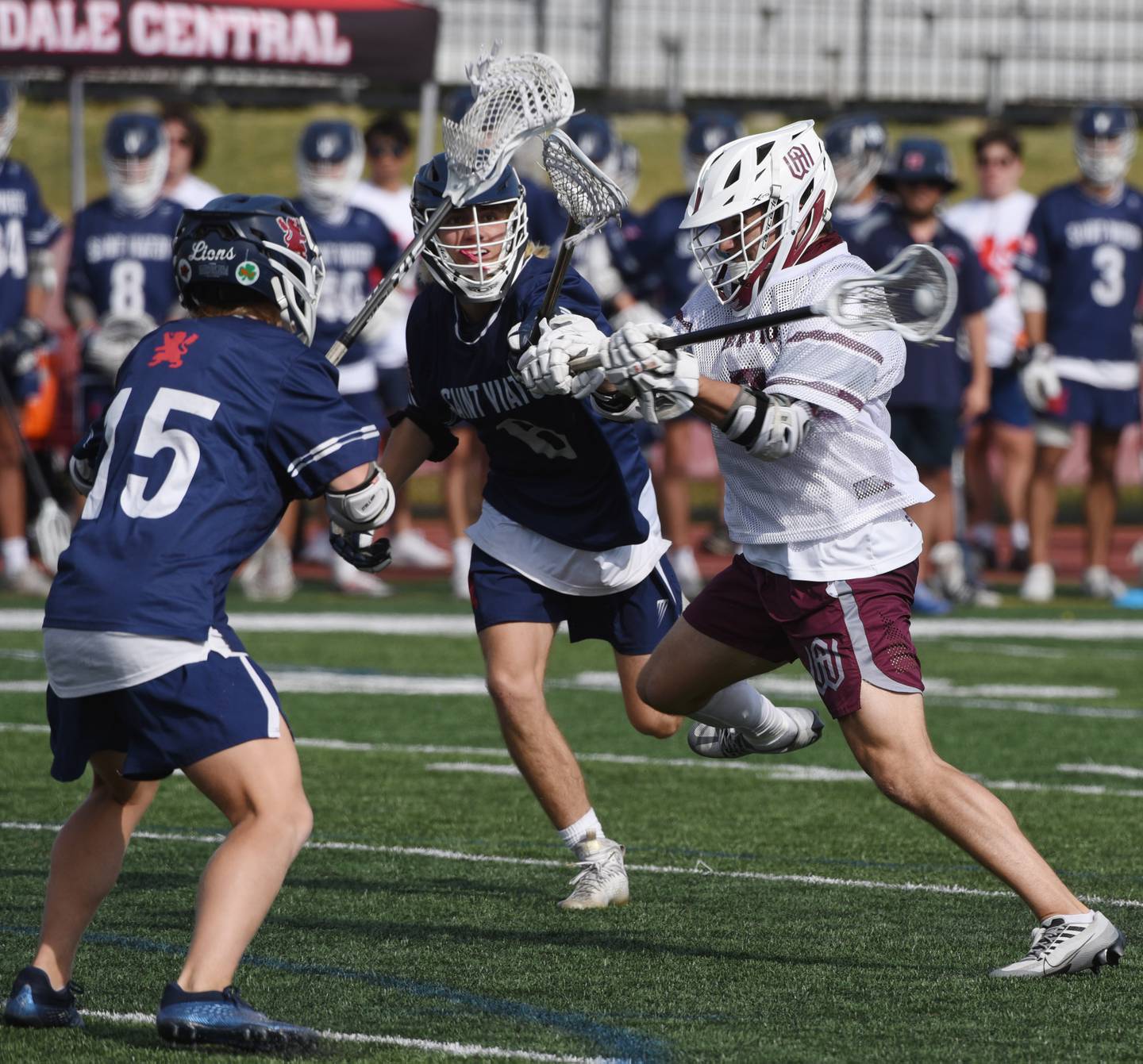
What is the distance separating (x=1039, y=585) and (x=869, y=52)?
9774mm

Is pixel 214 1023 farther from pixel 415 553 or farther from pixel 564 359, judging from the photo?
pixel 415 553

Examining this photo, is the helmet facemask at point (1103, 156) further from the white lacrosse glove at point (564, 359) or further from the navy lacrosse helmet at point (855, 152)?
the white lacrosse glove at point (564, 359)

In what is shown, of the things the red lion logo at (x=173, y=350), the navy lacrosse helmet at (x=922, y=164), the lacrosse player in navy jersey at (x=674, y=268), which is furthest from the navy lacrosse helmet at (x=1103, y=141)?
the red lion logo at (x=173, y=350)

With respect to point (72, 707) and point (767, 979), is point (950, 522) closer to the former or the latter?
point (767, 979)

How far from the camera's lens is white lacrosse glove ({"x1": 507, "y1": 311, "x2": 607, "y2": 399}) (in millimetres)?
4504

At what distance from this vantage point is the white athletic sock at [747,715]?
5.38 meters

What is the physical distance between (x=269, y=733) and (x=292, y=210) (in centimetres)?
103

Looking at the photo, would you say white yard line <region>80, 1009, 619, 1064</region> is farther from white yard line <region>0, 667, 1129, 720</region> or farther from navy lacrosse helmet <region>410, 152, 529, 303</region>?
white yard line <region>0, 667, 1129, 720</region>

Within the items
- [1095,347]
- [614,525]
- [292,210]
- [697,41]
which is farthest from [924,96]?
[292,210]

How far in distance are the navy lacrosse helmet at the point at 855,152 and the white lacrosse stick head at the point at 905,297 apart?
7081mm

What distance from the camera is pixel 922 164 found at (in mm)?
10875

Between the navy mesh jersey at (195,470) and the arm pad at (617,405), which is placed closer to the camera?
the navy mesh jersey at (195,470)

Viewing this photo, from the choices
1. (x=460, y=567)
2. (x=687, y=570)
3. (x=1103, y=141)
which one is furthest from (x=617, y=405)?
(x=1103, y=141)

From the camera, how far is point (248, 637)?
402 inches
